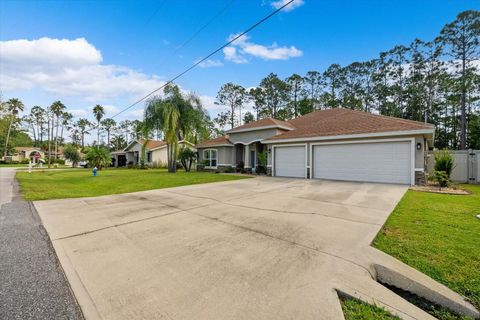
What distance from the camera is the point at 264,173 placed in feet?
56.3

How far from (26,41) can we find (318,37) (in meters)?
18.0

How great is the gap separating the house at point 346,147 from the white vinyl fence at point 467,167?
5.04 feet

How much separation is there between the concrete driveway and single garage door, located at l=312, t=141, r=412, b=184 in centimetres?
694

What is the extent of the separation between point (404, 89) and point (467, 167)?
21.5m

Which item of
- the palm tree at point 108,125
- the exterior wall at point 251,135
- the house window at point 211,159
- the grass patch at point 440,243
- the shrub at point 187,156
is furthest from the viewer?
the palm tree at point 108,125

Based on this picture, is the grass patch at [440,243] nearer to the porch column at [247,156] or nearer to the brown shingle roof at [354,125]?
the brown shingle roof at [354,125]

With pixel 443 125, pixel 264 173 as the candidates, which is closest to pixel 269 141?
pixel 264 173

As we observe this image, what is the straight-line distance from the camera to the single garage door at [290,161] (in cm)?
1434

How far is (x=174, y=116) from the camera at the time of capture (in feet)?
60.0

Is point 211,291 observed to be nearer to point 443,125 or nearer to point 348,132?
point 348,132

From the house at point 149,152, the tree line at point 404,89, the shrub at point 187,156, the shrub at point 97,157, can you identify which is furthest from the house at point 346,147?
the shrub at point 97,157

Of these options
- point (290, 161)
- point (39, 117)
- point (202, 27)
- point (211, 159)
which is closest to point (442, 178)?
point (290, 161)

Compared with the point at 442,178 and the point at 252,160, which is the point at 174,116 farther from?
the point at 442,178

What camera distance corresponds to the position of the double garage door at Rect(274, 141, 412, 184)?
10.9m
